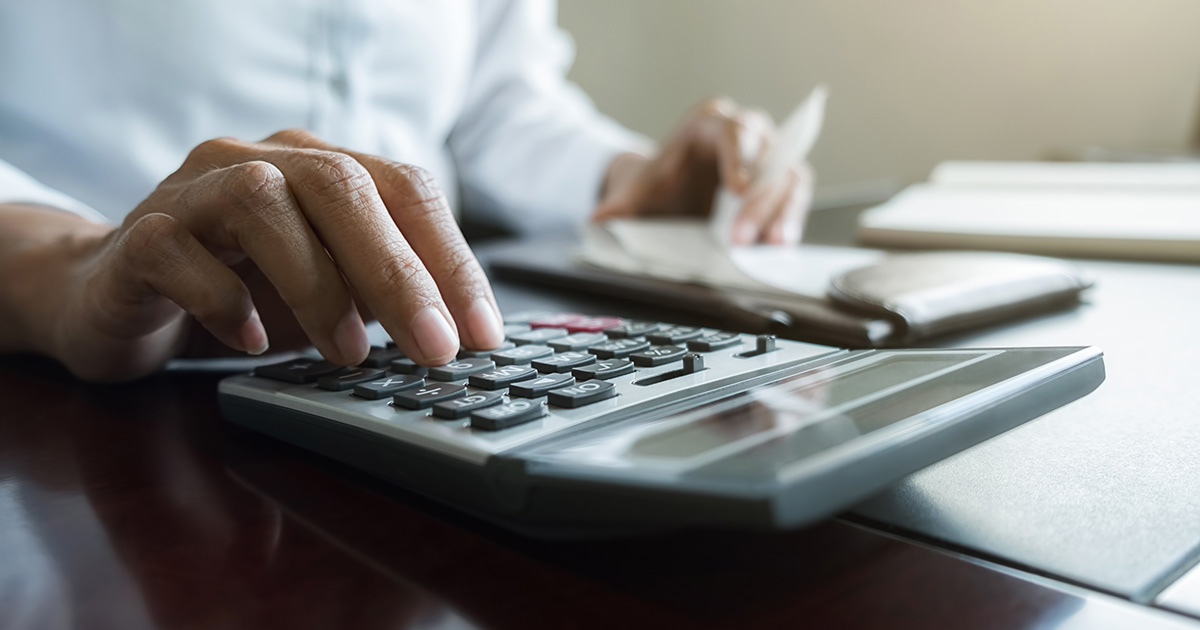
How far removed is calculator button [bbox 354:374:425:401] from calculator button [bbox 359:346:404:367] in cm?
4

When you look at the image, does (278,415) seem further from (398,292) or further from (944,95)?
(944,95)

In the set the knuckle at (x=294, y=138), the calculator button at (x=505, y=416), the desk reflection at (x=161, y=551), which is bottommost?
the desk reflection at (x=161, y=551)

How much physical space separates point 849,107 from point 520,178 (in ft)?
3.24

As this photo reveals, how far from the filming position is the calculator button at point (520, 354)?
1.03 feet

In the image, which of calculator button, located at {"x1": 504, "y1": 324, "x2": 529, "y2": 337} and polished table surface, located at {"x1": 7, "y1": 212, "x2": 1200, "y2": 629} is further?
calculator button, located at {"x1": 504, "y1": 324, "x2": 529, "y2": 337}

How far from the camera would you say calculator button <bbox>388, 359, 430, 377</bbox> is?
31 cm

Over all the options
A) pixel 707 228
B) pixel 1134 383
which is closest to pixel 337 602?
pixel 1134 383

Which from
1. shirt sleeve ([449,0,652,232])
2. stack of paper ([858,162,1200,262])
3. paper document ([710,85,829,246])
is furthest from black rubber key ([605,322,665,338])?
shirt sleeve ([449,0,652,232])

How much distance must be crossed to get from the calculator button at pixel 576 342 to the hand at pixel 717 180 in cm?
38

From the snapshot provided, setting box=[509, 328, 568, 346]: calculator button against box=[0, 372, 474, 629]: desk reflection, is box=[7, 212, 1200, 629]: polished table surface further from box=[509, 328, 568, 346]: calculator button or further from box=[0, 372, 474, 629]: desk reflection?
box=[509, 328, 568, 346]: calculator button

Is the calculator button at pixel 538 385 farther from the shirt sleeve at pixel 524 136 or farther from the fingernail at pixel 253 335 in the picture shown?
the shirt sleeve at pixel 524 136

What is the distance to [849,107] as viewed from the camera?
1.80 meters

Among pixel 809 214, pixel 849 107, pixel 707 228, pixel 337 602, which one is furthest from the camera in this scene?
pixel 849 107

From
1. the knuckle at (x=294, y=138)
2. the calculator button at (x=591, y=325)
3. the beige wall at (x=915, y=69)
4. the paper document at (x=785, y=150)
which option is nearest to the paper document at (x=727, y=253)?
the paper document at (x=785, y=150)
